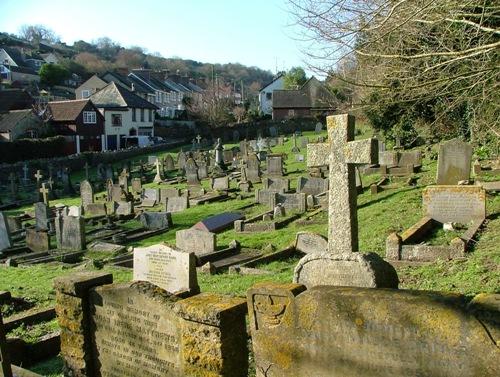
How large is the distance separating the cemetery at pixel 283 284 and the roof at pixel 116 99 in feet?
141

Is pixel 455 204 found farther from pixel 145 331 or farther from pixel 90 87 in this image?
pixel 90 87

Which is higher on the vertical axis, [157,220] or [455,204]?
[455,204]

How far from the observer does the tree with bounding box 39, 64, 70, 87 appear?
9100 cm

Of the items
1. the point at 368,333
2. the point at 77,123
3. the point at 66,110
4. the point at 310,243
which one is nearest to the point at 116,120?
the point at 66,110

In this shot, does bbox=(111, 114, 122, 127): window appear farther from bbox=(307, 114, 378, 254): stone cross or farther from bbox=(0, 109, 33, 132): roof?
bbox=(307, 114, 378, 254): stone cross

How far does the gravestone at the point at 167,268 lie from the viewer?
8.95 meters

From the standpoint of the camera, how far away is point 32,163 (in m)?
42.9

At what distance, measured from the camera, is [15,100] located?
59094mm

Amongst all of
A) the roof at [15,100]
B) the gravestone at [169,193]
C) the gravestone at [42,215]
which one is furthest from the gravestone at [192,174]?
the roof at [15,100]

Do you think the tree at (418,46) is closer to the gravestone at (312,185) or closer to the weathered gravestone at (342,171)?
the weathered gravestone at (342,171)

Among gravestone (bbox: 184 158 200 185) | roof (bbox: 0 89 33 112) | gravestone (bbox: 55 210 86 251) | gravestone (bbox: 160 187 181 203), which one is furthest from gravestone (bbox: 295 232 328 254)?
roof (bbox: 0 89 33 112)

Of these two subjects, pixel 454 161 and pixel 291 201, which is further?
pixel 291 201

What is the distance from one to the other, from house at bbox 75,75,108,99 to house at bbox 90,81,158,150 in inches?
584

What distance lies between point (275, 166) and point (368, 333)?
23.6 metres
